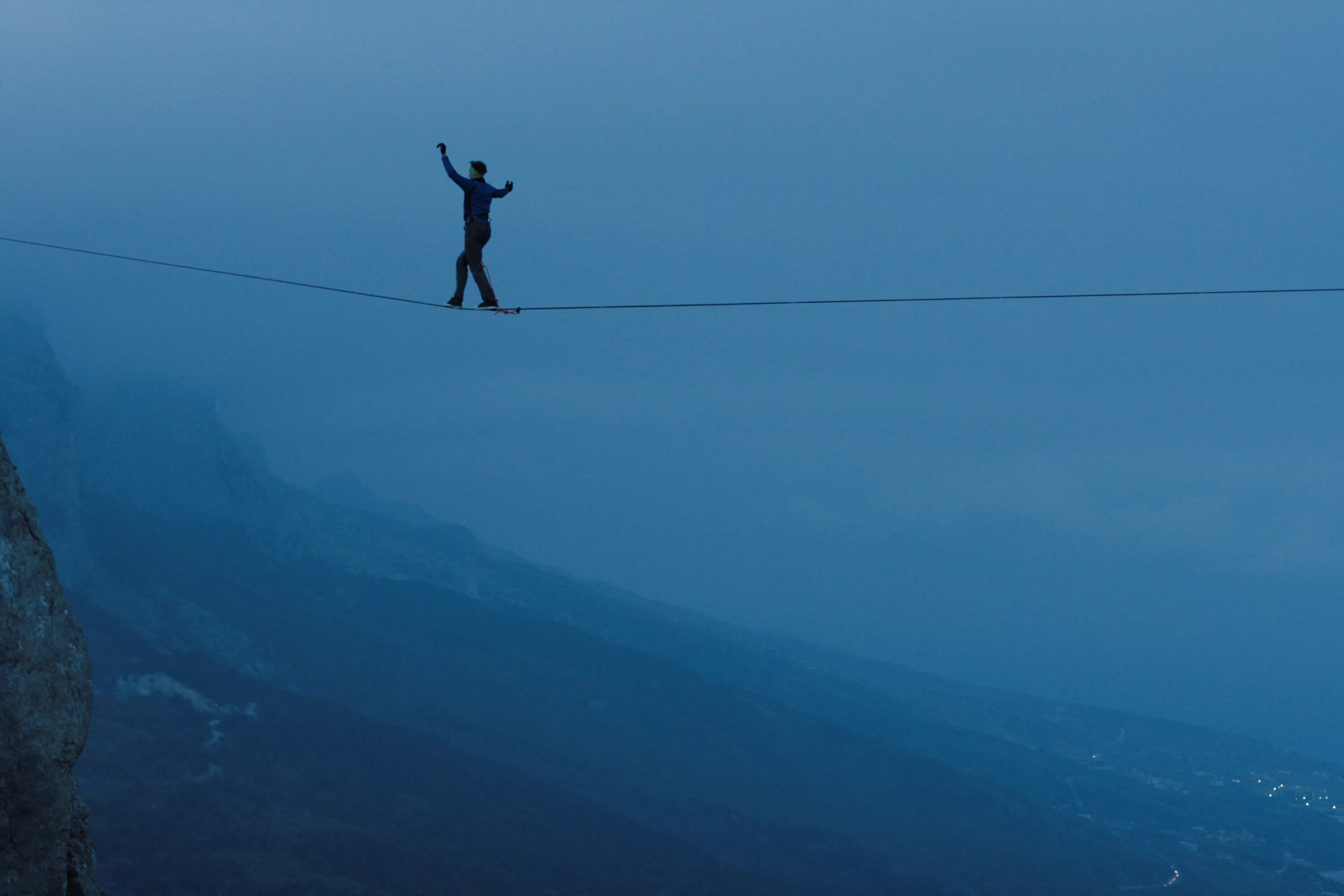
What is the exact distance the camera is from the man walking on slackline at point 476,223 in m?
21.7

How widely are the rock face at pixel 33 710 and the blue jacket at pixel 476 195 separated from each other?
9545 mm

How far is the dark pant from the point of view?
22344mm

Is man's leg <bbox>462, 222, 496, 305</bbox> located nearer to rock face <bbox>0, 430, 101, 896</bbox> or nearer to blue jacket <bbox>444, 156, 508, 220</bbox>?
blue jacket <bbox>444, 156, 508, 220</bbox>

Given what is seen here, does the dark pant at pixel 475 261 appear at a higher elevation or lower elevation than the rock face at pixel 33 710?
higher

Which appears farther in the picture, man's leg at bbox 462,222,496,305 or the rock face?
man's leg at bbox 462,222,496,305

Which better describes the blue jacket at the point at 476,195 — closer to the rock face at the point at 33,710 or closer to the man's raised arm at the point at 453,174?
the man's raised arm at the point at 453,174

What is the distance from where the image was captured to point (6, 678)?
1870cm

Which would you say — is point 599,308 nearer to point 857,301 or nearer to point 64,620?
point 857,301

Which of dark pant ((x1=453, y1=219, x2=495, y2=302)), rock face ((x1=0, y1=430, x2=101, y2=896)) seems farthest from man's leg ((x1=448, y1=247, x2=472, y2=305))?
rock face ((x1=0, y1=430, x2=101, y2=896))

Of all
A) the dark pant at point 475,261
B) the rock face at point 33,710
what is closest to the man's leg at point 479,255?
the dark pant at point 475,261

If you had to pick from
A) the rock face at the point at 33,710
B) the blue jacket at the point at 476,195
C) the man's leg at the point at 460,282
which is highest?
the blue jacket at the point at 476,195

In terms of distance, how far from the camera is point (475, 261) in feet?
74.5

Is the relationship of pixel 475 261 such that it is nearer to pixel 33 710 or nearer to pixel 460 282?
pixel 460 282

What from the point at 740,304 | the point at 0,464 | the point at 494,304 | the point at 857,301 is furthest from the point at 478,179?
the point at 0,464
